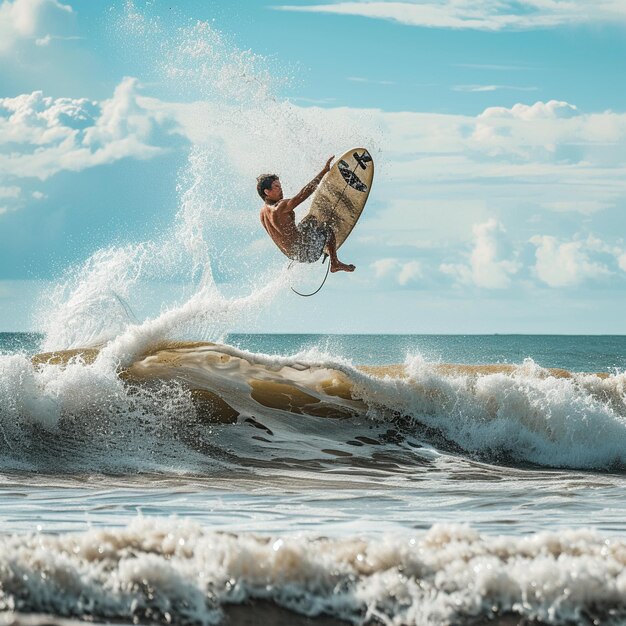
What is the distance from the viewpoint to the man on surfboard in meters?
11.3

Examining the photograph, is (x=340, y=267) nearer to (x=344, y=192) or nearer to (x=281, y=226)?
(x=281, y=226)

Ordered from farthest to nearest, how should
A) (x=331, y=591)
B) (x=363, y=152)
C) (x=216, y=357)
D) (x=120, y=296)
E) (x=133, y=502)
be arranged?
(x=120, y=296), (x=216, y=357), (x=363, y=152), (x=133, y=502), (x=331, y=591)

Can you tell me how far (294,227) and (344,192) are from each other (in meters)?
1.23

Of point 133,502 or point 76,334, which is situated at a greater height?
point 76,334

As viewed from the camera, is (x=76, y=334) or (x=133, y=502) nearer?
(x=133, y=502)

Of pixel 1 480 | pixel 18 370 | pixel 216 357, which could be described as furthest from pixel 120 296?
pixel 1 480

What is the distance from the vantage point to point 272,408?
493 inches

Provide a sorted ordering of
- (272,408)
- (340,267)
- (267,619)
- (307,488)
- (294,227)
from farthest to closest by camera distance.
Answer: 1. (272,408)
2. (340,267)
3. (294,227)
4. (307,488)
5. (267,619)

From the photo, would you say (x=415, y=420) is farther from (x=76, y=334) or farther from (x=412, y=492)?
(x=76, y=334)

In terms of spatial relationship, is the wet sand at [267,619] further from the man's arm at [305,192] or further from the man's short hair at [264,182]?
the man's short hair at [264,182]

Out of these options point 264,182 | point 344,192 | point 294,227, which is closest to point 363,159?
point 344,192

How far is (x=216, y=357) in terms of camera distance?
1352cm

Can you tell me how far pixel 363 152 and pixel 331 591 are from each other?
352 inches

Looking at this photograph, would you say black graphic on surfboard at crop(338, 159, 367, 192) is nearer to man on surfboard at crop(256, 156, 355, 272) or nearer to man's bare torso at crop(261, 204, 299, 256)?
man on surfboard at crop(256, 156, 355, 272)
